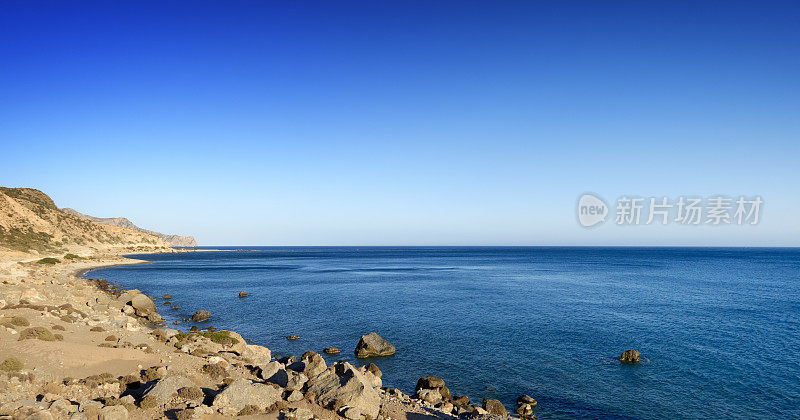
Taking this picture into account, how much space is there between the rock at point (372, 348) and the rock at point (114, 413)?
71.9ft

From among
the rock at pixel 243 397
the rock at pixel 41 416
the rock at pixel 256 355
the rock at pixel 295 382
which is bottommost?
the rock at pixel 256 355

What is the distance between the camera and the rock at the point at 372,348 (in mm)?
37447

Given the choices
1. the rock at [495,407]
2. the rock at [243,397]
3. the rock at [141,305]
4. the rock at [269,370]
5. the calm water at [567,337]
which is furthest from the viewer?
the rock at [141,305]

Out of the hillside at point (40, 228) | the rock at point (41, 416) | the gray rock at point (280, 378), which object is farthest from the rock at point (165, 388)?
the hillside at point (40, 228)

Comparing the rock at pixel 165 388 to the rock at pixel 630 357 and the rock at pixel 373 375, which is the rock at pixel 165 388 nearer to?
the rock at pixel 373 375

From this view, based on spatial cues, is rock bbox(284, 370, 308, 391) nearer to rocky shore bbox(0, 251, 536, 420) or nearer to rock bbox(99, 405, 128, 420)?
rocky shore bbox(0, 251, 536, 420)

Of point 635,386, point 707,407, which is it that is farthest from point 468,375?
point 707,407

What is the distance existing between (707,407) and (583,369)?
8812 mm

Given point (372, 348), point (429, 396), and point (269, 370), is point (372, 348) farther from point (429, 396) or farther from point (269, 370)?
point (269, 370)

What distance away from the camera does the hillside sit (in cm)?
12069

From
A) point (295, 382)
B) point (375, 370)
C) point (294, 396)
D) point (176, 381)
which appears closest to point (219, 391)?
point (176, 381)

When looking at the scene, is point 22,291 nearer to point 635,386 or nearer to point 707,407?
point 635,386

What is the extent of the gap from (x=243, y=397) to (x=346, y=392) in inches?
218

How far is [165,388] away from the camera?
20250 millimetres
